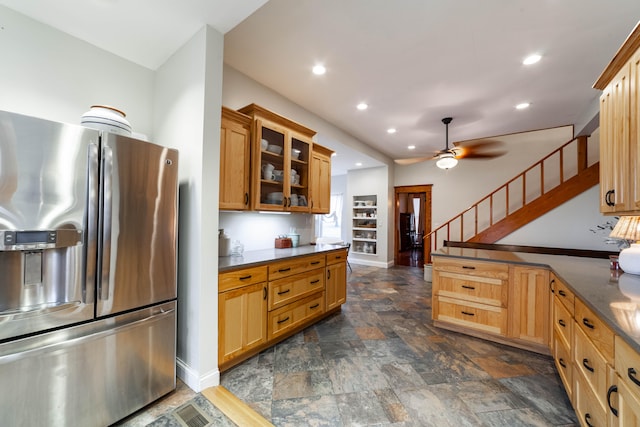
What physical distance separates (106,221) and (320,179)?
2.43m

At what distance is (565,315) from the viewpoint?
178 centimetres

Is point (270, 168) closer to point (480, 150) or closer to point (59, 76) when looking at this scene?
point (59, 76)

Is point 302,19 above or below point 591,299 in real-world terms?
above

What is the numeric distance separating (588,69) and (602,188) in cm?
179

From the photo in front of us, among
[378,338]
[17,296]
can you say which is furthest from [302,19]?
[378,338]

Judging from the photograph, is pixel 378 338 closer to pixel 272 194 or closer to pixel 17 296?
pixel 272 194

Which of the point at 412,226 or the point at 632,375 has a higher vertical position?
the point at 412,226

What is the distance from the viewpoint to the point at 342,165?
655cm

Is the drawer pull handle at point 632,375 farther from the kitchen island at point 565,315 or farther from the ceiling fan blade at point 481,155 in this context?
the ceiling fan blade at point 481,155

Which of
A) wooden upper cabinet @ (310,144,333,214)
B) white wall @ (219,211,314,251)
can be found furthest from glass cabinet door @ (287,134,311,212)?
white wall @ (219,211,314,251)

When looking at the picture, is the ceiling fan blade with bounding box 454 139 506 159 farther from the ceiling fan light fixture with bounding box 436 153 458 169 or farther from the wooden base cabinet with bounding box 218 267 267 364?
the wooden base cabinet with bounding box 218 267 267 364

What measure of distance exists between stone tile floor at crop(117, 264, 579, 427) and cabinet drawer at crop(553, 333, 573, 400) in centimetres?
18

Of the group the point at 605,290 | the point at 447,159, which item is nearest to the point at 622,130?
the point at 605,290

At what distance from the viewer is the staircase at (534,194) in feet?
14.1
